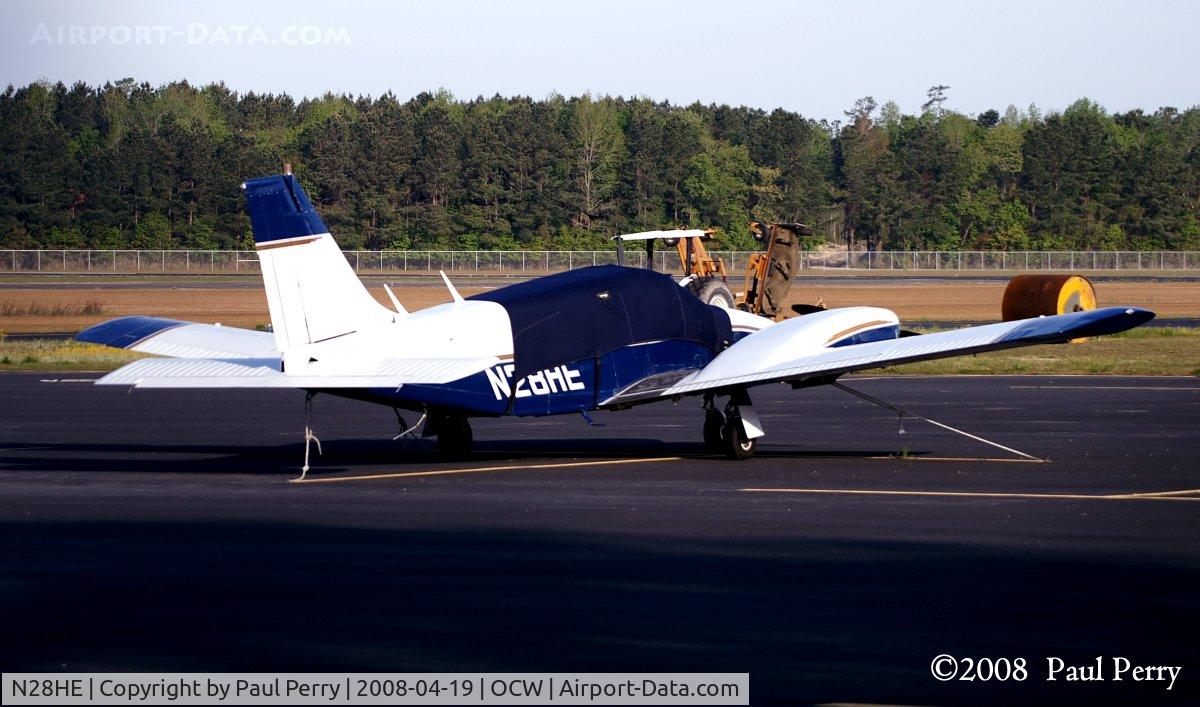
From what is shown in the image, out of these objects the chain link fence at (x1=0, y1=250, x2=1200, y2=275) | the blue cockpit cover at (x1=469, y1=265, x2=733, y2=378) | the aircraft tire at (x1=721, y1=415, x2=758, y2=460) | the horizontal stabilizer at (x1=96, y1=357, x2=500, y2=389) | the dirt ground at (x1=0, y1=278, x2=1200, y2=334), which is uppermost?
the blue cockpit cover at (x1=469, y1=265, x2=733, y2=378)

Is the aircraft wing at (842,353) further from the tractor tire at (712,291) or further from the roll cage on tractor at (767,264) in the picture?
the roll cage on tractor at (767,264)

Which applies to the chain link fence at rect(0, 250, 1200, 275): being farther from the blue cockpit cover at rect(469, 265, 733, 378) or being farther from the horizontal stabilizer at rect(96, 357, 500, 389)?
the horizontal stabilizer at rect(96, 357, 500, 389)

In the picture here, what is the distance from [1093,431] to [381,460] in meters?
10.7

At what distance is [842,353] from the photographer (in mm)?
20266

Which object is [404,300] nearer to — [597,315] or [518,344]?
[597,315]

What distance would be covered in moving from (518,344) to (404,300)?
57.0m

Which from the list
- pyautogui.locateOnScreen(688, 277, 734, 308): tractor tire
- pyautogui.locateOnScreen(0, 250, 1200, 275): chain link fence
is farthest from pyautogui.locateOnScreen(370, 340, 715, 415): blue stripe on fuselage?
pyautogui.locateOnScreen(0, 250, 1200, 275): chain link fence

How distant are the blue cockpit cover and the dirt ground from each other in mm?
38191

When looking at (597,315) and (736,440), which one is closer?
(597,315)

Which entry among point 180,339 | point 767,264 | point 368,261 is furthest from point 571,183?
point 180,339

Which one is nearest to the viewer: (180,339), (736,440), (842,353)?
(842,353)

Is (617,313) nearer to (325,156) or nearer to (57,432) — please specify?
(57,432)

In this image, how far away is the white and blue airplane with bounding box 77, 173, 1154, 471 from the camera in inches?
707

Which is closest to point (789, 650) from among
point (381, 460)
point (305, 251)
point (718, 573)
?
point (718, 573)
